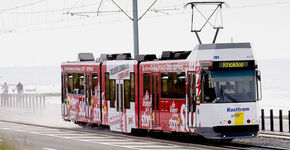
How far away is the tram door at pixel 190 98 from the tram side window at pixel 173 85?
0.29 metres

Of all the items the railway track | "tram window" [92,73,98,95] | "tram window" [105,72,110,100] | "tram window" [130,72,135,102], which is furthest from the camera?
"tram window" [92,73,98,95]

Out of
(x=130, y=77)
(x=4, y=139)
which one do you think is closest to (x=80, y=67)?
(x=130, y=77)

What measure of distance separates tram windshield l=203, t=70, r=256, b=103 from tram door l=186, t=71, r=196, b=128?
1.60ft

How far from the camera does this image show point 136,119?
2405 cm

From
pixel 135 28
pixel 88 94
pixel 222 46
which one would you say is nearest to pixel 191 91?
pixel 222 46

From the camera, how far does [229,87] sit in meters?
20.8

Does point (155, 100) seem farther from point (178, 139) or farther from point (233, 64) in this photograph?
point (233, 64)

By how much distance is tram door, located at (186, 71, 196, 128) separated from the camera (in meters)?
21.1

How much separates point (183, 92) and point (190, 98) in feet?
1.47

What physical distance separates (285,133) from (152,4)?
8.49 m

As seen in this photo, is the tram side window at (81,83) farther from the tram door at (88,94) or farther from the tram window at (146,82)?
the tram window at (146,82)

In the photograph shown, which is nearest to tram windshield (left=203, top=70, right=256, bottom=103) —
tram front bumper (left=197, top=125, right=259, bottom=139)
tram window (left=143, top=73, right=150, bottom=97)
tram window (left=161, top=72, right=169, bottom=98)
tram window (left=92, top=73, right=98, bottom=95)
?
tram front bumper (left=197, top=125, right=259, bottom=139)

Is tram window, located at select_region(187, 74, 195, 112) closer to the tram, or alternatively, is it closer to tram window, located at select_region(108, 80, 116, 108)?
the tram

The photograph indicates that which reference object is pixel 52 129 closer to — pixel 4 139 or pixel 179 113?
A: pixel 179 113
